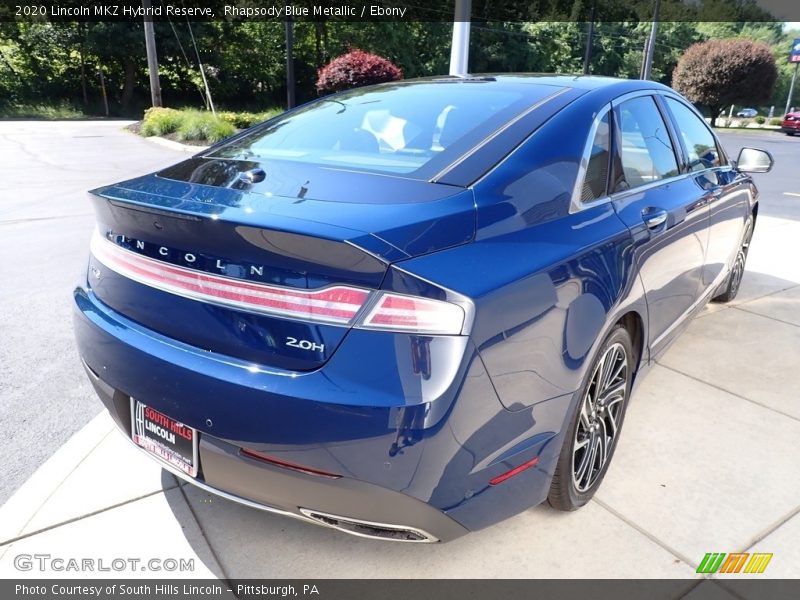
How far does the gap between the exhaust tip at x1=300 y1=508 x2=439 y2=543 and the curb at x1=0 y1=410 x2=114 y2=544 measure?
1267 millimetres

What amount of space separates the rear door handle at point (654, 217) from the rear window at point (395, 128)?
24.7 inches

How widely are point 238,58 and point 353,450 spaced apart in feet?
132

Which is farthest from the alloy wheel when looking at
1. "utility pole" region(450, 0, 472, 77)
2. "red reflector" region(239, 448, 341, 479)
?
"utility pole" region(450, 0, 472, 77)

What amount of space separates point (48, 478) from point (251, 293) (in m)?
1.56

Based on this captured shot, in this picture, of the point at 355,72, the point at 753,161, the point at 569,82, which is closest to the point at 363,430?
the point at 569,82

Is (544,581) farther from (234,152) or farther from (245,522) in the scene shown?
(234,152)

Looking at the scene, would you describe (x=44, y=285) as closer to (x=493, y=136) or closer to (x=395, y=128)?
(x=395, y=128)

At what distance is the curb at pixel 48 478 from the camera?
2299 millimetres

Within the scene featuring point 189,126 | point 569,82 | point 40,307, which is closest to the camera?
point 569,82

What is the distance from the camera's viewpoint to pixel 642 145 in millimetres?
2770

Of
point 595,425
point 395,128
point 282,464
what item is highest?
point 395,128

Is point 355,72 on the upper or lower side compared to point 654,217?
lower

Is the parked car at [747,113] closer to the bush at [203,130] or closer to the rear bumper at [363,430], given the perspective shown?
the bush at [203,130]

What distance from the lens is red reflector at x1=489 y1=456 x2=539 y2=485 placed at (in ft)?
5.89
